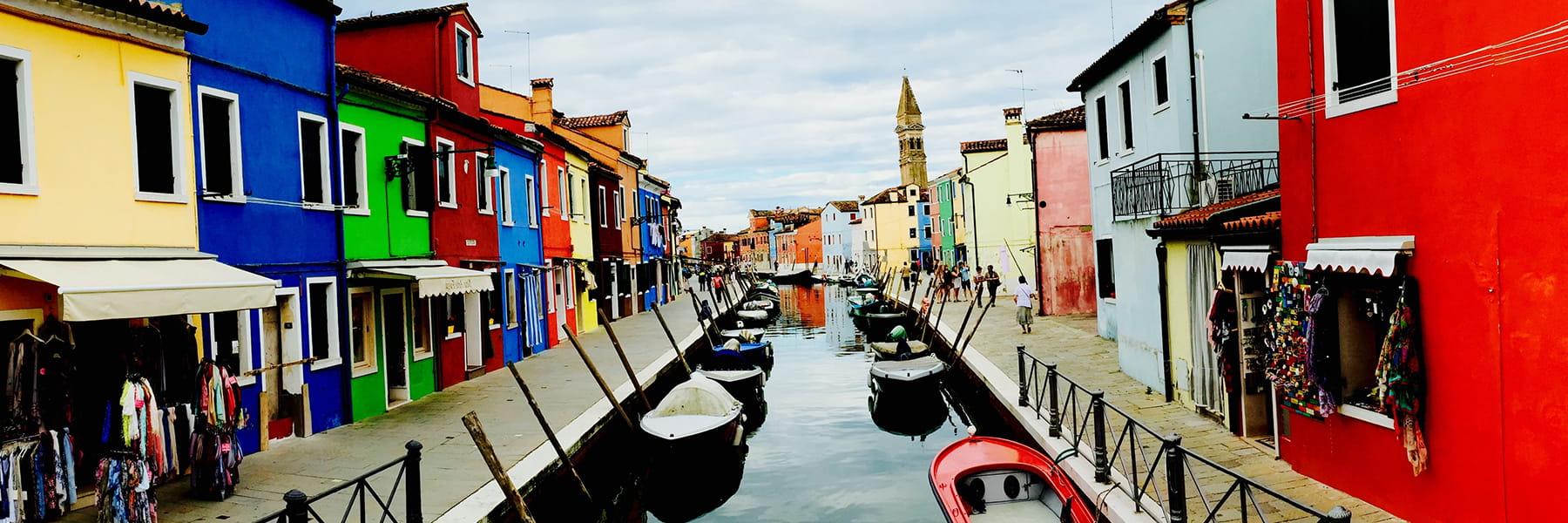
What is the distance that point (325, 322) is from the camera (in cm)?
1273

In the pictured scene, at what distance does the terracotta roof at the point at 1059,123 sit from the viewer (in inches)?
1016

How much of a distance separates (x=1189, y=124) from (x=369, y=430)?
40.8 ft

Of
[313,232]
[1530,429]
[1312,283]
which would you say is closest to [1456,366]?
[1530,429]

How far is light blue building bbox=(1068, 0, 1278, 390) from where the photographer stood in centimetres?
1328

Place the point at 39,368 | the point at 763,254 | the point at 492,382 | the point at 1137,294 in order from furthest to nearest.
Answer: the point at 763,254, the point at 492,382, the point at 1137,294, the point at 39,368

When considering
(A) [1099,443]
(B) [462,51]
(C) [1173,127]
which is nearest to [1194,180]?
(C) [1173,127]

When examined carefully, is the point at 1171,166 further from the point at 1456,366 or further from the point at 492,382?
the point at 492,382

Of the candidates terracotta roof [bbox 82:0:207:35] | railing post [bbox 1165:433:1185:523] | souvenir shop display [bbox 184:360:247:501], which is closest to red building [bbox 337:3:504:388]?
terracotta roof [bbox 82:0:207:35]

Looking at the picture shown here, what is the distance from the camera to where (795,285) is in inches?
3371

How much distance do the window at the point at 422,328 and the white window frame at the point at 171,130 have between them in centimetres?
589

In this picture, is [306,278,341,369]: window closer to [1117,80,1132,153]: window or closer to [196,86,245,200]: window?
[196,86,245,200]: window

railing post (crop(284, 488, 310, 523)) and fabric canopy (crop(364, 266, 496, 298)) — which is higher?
fabric canopy (crop(364, 266, 496, 298))

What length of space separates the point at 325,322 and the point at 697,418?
524 cm

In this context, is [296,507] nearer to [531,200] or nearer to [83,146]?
[83,146]
